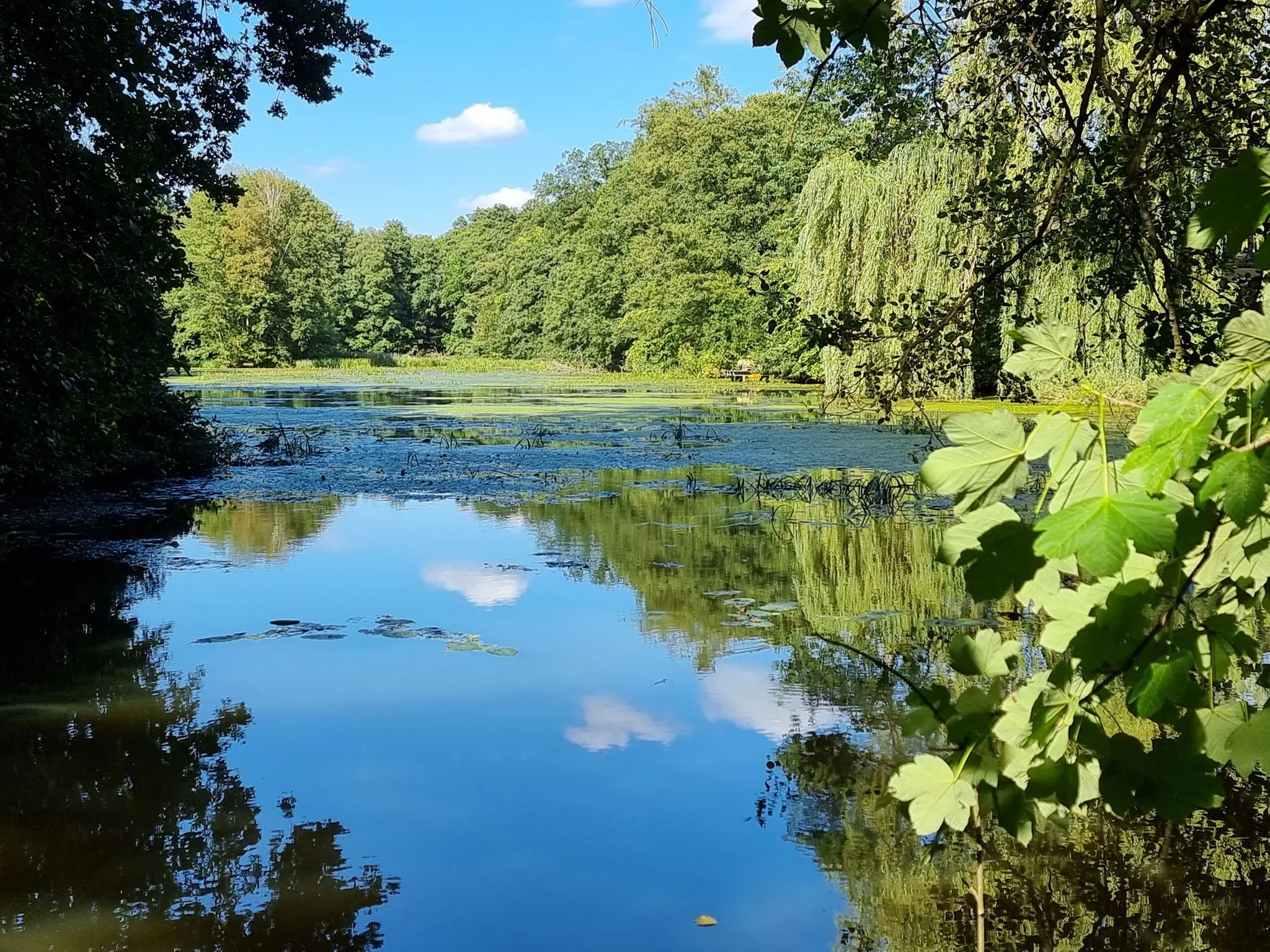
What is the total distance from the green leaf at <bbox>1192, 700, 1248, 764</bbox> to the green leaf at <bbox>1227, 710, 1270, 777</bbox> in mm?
46

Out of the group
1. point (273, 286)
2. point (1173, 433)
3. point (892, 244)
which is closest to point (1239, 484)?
point (1173, 433)

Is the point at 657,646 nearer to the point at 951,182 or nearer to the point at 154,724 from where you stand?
the point at 154,724

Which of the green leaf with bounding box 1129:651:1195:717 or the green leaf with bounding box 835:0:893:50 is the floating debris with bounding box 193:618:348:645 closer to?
the green leaf with bounding box 835:0:893:50

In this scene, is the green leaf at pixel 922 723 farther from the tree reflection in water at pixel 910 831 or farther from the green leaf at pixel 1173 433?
the green leaf at pixel 1173 433

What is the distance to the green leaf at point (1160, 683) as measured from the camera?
38.2 inches

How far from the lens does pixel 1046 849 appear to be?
3115 millimetres

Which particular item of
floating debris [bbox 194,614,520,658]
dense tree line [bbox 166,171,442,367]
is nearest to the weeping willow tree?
floating debris [bbox 194,614,520,658]

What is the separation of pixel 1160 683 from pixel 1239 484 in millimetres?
197

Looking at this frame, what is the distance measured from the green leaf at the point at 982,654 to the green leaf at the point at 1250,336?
0.45 metres

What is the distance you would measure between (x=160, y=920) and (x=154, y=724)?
157cm

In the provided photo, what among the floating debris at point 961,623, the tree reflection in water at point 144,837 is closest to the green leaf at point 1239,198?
the tree reflection in water at point 144,837

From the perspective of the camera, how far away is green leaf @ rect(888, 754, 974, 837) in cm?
114

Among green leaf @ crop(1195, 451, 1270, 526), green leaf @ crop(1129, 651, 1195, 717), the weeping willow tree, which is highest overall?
the weeping willow tree

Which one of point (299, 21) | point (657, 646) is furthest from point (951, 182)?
point (657, 646)
